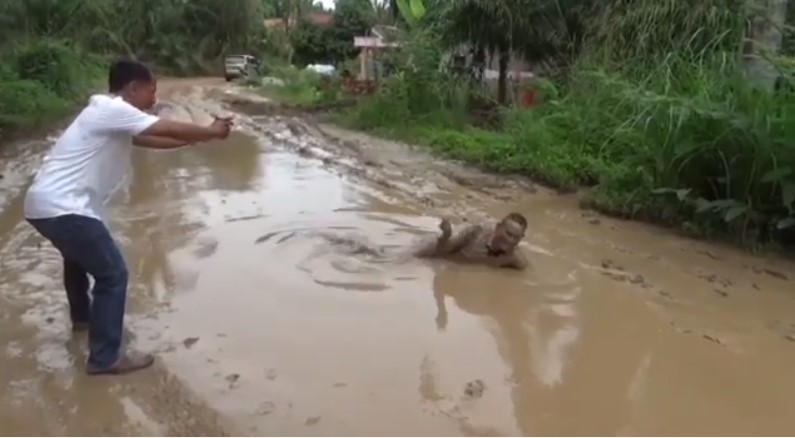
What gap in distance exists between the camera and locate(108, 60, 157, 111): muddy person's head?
4.32 metres

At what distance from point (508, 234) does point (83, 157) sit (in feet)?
10.2

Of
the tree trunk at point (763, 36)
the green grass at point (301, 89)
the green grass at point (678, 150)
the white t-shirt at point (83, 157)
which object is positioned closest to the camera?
the white t-shirt at point (83, 157)

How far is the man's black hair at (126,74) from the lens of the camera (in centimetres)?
432

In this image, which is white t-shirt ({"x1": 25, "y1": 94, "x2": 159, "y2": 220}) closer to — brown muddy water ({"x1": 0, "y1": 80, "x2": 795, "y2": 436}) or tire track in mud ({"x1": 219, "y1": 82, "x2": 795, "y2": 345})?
brown muddy water ({"x1": 0, "y1": 80, "x2": 795, "y2": 436})

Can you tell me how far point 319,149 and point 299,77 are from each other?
17.8 meters

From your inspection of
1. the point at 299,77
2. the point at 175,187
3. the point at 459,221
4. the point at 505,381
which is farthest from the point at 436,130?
the point at 299,77

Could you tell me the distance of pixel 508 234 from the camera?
20.9 ft

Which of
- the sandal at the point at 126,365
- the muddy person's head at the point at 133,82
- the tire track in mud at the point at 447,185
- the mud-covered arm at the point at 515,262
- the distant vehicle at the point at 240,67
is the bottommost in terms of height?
the distant vehicle at the point at 240,67

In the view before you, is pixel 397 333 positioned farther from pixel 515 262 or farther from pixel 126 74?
pixel 126 74

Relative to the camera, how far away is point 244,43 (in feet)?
164

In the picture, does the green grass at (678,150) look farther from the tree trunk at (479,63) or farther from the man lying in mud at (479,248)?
the tree trunk at (479,63)

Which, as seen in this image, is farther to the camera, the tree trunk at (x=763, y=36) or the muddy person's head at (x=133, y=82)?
the tree trunk at (x=763, y=36)

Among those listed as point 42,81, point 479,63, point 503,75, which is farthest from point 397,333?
point 42,81

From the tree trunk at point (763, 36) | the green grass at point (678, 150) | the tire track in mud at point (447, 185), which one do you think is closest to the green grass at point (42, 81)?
the tire track in mud at point (447, 185)
